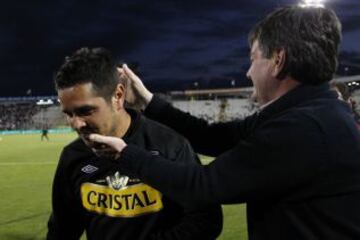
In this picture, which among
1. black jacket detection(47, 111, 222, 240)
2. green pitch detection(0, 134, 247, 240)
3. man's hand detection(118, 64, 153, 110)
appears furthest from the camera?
green pitch detection(0, 134, 247, 240)

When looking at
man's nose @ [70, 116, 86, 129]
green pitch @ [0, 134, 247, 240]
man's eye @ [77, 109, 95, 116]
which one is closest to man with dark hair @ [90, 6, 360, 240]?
man's nose @ [70, 116, 86, 129]

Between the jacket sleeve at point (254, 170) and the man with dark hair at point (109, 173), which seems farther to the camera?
the man with dark hair at point (109, 173)

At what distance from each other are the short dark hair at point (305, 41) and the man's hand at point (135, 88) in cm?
108

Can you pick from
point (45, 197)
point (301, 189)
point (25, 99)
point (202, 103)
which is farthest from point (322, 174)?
point (25, 99)

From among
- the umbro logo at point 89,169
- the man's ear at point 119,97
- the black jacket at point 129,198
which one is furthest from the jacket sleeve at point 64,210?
the man's ear at point 119,97

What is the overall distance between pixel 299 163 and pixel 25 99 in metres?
114

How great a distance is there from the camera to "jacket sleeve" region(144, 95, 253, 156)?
3.15 meters

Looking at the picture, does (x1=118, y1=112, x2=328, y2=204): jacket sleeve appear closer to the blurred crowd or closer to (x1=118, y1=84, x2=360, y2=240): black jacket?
(x1=118, y1=84, x2=360, y2=240): black jacket

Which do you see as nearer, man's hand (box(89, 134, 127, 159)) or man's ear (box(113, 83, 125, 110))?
man's hand (box(89, 134, 127, 159))

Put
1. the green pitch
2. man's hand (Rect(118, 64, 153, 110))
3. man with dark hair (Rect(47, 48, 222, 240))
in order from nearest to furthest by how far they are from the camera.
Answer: man with dark hair (Rect(47, 48, 222, 240)), man's hand (Rect(118, 64, 153, 110)), the green pitch

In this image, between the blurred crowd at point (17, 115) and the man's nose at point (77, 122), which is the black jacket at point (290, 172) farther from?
the blurred crowd at point (17, 115)

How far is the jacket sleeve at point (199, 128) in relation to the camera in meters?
3.15

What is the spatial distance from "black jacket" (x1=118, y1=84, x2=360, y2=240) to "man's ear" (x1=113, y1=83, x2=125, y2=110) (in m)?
0.90

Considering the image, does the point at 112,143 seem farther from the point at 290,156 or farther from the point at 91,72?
the point at 91,72
